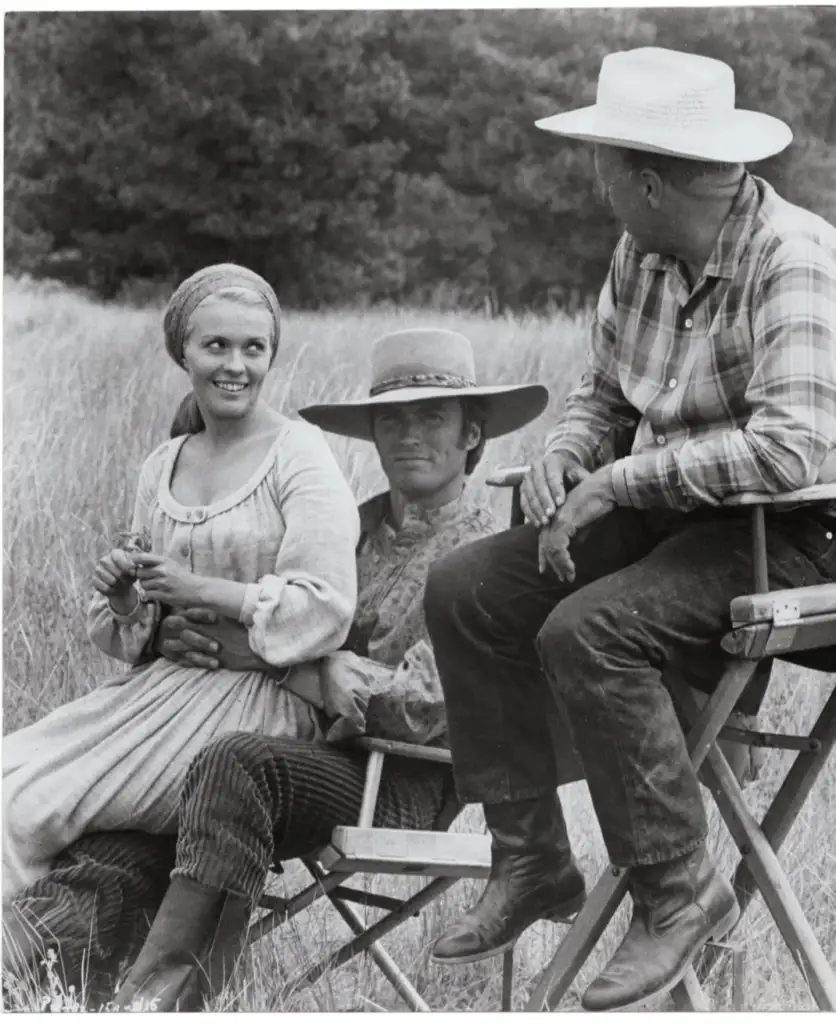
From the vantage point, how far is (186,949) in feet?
13.7

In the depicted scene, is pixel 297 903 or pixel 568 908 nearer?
pixel 568 908

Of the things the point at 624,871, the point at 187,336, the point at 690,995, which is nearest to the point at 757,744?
the point at 624,871

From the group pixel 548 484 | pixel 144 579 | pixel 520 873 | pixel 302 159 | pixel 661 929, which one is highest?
pixel 302 159

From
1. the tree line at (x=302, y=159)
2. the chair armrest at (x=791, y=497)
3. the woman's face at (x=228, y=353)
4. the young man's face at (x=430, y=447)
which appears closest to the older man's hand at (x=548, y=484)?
the chair armrest at (x=791, y=497)

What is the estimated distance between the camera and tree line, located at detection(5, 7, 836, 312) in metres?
4.65

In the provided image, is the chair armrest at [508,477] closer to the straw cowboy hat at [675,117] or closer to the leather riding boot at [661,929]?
the straw cowboy hat at [675,117]

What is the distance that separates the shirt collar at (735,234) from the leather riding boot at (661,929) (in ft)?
4.44

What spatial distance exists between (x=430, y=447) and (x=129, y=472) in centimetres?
93

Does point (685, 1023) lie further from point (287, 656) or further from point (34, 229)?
point (34, 229)

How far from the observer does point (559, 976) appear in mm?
3885

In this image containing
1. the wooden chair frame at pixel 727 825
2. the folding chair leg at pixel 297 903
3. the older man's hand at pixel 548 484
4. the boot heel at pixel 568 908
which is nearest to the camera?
the wooden chair frame at pixel 727 825

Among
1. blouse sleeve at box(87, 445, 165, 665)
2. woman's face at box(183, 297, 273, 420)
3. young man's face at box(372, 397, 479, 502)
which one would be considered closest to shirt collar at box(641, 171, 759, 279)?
young man's face at box(372, 397, 479, 502)

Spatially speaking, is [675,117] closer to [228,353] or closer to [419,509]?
[419,509]

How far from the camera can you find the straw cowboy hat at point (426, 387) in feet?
15.0
